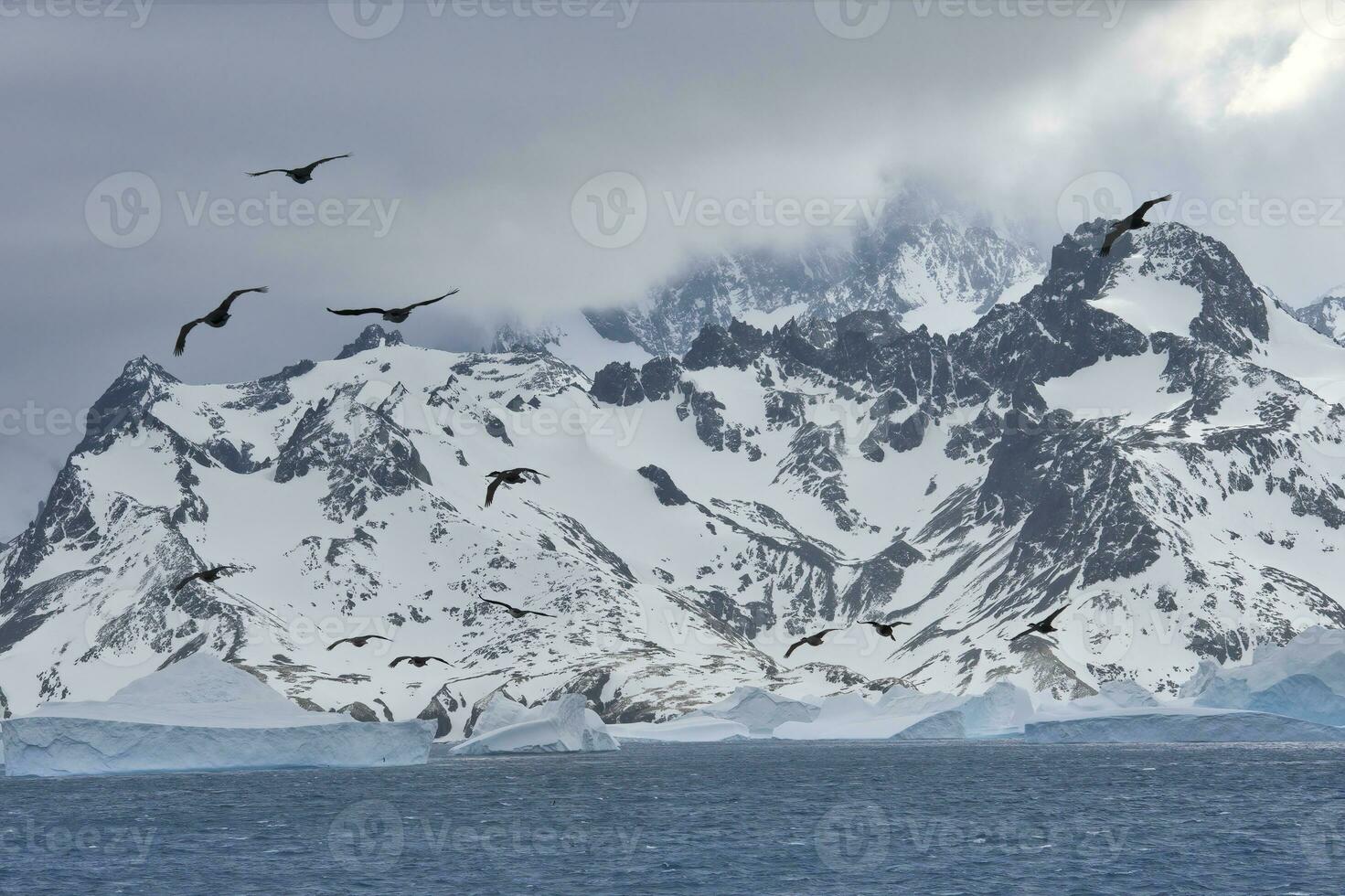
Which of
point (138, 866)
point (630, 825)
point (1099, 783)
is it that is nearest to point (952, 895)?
point (630, 825)

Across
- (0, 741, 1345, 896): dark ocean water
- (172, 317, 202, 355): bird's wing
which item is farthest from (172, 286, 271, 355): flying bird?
(0, 741, 1345, 896): dark ocean water

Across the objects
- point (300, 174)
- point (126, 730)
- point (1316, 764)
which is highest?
point (300, 174)

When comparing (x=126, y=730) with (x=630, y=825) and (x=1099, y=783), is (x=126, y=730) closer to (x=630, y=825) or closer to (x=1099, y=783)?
(x=630, y=825)

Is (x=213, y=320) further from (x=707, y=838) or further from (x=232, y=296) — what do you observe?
(x=707, y=838)

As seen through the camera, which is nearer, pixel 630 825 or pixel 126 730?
pixel 630 825

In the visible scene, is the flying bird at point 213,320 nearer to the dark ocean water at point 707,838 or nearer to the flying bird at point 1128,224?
the flying bird at point 1128,224

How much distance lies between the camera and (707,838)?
120125 millimetres

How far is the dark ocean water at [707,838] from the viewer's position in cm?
9681

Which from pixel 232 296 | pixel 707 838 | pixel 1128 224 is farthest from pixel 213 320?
pixel 707 838

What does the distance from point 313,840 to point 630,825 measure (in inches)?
1011

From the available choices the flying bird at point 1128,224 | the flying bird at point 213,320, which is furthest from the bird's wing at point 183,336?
the flying bird at point 1128,224

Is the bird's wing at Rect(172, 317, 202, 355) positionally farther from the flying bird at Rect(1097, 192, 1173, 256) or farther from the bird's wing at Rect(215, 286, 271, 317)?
the flying bird at Rect(1097, 192, 1173, 256)

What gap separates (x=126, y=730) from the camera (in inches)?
7564

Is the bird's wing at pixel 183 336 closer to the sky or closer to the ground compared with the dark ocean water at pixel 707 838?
closer to the sky
